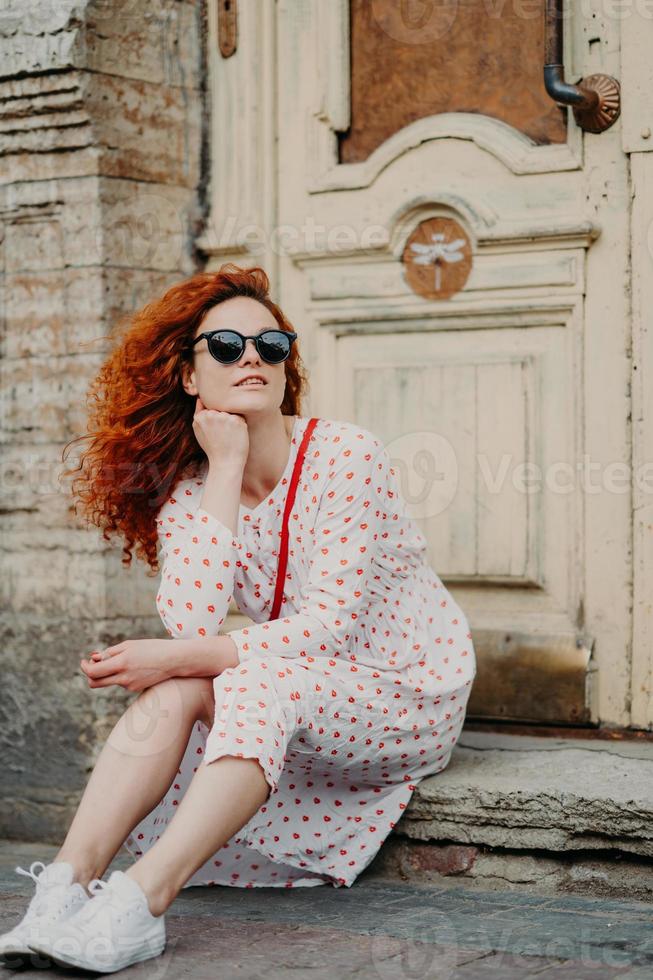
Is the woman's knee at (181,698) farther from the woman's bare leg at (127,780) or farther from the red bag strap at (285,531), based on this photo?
the red bag strap at (285,531)

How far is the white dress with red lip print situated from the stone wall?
895 millimetres

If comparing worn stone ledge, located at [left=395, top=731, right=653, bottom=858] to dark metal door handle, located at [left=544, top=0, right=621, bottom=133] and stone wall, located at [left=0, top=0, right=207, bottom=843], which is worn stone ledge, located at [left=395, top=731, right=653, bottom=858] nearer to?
stone wall, located at [left=0, top=0, right=207, bottom=843]

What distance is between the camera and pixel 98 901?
2.60 meters

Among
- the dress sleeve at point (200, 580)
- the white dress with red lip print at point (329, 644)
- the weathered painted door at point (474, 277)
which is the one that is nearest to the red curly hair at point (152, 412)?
the white dress with red lip print at point (329, 644)

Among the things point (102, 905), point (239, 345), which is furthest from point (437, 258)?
point (102, 905)

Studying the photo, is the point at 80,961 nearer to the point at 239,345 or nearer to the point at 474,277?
the point at 239,345

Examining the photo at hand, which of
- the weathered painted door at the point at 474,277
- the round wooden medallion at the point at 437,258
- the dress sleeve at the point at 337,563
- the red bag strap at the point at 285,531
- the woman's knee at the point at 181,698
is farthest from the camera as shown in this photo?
the round wooden medallion at the point at 437,258

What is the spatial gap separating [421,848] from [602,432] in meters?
1.25

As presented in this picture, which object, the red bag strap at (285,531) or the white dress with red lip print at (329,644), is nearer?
the white dress with red lip print at (329,644)

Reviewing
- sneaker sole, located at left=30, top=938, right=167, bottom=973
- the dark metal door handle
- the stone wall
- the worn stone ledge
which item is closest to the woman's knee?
sneaker sole, located at left=30, top=938, right=167, bottom=973

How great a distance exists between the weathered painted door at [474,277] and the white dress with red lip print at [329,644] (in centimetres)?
53

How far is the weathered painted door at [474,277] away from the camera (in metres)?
3.83

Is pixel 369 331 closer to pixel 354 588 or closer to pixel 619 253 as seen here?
pixel 619 253

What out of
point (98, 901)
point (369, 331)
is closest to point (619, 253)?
point (369, 331)
